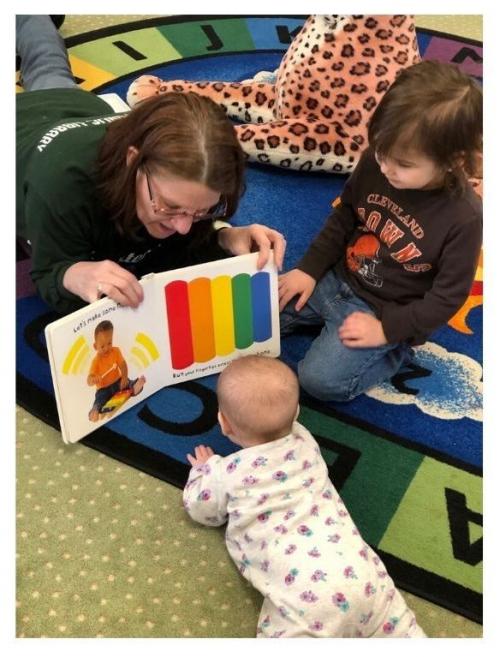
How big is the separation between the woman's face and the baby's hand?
14.4 inches

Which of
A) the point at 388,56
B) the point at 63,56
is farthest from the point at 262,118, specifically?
the point at 63,56

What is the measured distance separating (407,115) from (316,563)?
0.65 meters

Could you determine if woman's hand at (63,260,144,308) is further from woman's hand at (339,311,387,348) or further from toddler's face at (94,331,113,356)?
woman's hand at (339,311,387,348)

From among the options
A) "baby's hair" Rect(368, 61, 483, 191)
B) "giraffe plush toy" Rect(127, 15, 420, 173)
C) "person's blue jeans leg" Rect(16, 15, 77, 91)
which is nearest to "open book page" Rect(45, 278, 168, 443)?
"baby's hair" Rect(368, 61, 483, 191)

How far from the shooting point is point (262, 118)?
1833 mm

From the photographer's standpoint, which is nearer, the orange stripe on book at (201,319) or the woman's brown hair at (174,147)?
the woman's brown hair at (174,147)

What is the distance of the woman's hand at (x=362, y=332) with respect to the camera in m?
1.25

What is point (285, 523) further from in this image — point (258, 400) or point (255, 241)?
point (255, 241)

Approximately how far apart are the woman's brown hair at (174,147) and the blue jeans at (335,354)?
0.34m

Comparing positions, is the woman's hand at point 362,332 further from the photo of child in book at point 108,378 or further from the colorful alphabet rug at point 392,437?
the photo of child in book at point 108,378

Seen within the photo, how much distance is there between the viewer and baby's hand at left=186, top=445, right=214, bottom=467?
3.70 ft

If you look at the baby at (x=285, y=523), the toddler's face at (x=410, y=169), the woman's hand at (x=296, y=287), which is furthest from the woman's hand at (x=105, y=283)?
the toddler's face at (x=410, y=169)

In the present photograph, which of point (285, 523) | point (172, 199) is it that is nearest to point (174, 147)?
point (172, 199)

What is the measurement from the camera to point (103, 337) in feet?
3.62
